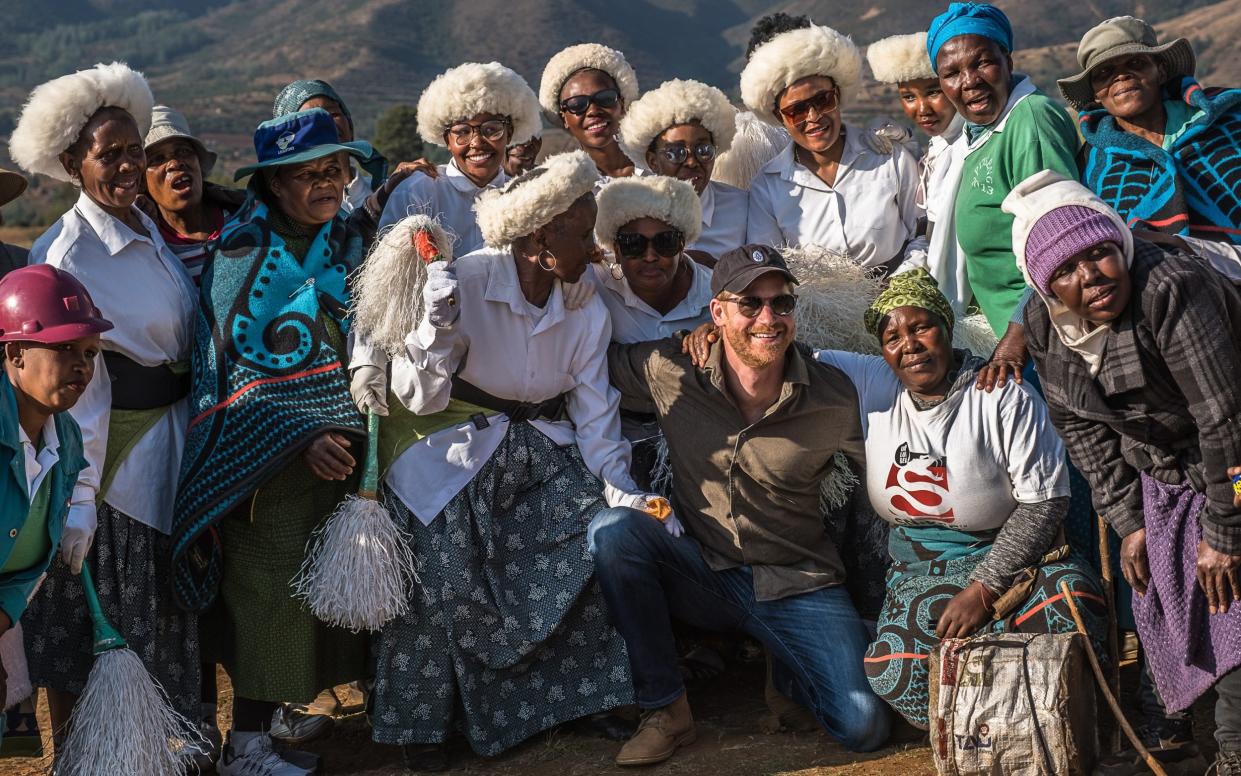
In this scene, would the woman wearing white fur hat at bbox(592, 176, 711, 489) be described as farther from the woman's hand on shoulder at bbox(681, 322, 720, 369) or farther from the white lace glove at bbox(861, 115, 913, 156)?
the white lace glove at bbox(861, 115, 913, 156)

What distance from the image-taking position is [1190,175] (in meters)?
4.50

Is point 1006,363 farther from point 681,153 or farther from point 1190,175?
point 681,153

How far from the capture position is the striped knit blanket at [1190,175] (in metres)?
4.46

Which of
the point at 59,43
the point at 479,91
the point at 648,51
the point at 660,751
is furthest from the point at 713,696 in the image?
the point at 59,43

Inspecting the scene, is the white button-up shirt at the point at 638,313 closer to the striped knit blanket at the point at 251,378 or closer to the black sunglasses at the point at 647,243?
the black sunglasses at the point at 647,243

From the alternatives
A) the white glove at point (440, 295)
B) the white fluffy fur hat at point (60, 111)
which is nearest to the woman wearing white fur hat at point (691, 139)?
the white glove at point (440, 295)

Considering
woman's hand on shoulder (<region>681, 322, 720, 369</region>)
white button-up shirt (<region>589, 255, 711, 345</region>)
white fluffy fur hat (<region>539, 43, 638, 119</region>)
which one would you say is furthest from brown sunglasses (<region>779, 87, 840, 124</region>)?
woman's hand on shoulder (<region>681, 322, 720, 369</region>)

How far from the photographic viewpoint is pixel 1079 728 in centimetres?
405

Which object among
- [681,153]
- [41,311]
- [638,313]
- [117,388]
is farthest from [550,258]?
[41,311]

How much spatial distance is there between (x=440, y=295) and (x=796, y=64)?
6.58ft

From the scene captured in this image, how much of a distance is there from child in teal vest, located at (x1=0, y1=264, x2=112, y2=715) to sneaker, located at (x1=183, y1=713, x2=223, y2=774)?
0.85 m

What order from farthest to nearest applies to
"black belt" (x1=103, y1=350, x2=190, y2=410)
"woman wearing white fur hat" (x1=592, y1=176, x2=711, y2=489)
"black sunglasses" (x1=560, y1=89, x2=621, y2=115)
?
"black sunglasses" (x1=560, y1=89, x2=621, y2=115)
"woman wearing white fur hat" (x1=592, y1=176, x2=711, y2=489)
"black belt" (x1=103, y1=350, x2=190, y2=410)

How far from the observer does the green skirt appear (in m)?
4.71

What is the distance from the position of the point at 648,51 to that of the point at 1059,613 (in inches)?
2664
